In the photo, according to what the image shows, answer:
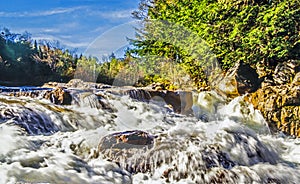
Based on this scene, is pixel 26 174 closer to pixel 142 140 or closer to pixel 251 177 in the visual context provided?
pixel 142 140

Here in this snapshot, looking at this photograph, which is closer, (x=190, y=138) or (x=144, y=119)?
(x=190, y=138)

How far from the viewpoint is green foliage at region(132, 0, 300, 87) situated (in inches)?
332

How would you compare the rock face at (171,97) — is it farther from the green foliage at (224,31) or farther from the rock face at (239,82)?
the green foliage at (224,31)

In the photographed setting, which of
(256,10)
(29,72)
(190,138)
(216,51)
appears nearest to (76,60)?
(29,72)

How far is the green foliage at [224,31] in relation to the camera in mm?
8445

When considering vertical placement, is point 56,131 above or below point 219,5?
below

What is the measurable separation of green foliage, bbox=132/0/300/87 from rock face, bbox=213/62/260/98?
545 millimetres

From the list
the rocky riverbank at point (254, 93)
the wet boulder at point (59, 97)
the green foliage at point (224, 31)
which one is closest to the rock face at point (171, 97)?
the rocky riverbank at point (254, 93)

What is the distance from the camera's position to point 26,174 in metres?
2.69

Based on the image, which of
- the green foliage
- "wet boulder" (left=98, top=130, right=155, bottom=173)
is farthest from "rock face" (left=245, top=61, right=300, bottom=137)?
"wet boulder" (left=98, top=130, right=155, bottom=173)

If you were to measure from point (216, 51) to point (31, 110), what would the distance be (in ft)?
21.7

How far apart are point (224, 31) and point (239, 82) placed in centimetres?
206

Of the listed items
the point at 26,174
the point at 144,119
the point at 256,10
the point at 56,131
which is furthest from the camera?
the point at 256,10

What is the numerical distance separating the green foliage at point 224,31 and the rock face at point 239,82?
545 mm
